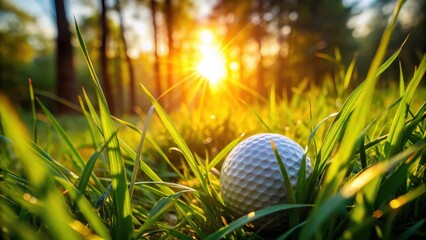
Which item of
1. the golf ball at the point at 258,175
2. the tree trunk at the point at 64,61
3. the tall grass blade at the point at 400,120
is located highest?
the tree trunk at the point at 64,61

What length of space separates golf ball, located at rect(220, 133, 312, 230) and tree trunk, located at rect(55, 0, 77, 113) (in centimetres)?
969

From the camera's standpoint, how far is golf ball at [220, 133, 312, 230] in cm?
81

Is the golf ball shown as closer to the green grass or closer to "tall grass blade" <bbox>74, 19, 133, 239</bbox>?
the green grass

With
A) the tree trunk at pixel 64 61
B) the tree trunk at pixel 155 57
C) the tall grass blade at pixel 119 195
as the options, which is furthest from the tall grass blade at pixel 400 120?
the tree trunk at pixel 155 57

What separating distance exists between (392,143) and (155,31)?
40.8ft

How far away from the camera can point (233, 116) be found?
1.93 metres

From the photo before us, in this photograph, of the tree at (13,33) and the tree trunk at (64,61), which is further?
the tree at (13,33)

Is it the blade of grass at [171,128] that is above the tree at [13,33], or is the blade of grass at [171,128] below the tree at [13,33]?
below

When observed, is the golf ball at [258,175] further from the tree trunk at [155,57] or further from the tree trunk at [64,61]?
the tree trunk at [155,57]

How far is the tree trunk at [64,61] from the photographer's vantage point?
9.05m

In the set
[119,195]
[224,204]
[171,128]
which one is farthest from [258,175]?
[119,195]

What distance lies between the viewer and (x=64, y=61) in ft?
30.7

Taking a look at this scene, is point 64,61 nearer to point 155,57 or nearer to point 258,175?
point 155,57

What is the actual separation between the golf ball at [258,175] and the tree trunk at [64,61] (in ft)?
31.8
